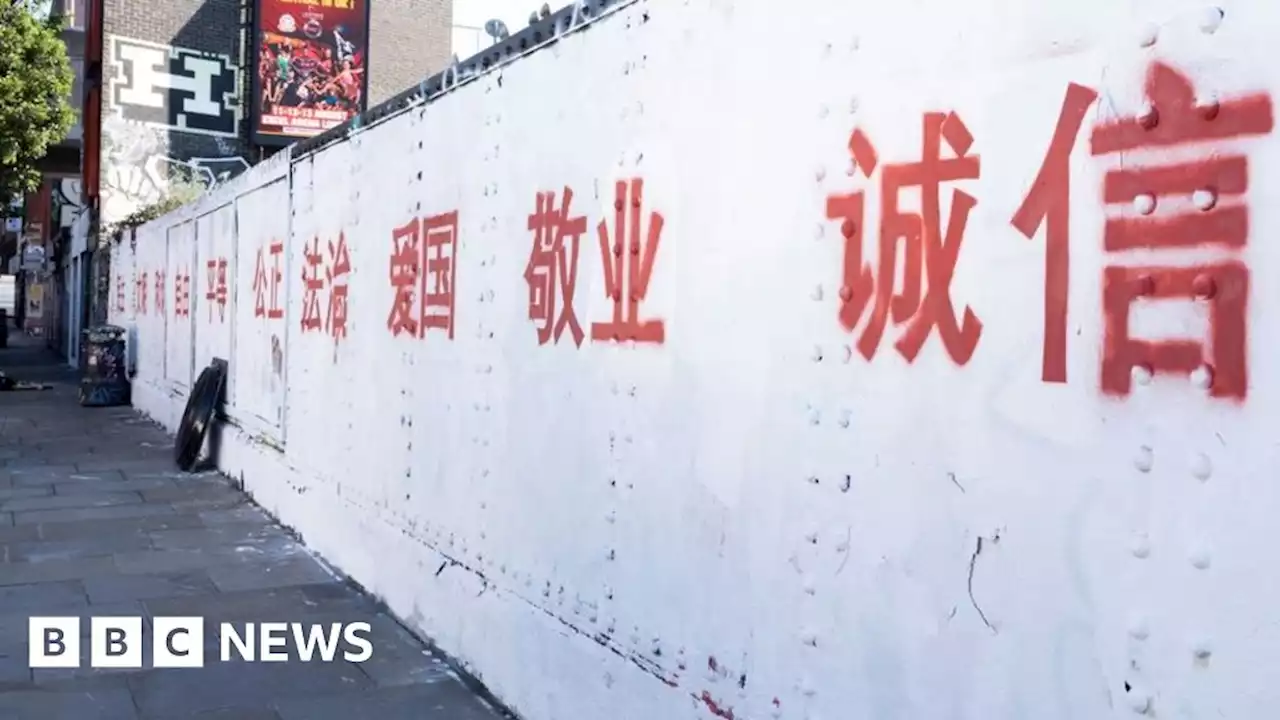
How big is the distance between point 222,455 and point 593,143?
7.16 m

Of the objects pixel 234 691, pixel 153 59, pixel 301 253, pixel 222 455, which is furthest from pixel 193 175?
pixel 234 691

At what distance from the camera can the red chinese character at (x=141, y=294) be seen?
52.5ft

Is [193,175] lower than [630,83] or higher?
higher

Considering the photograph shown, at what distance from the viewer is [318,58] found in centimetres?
2441

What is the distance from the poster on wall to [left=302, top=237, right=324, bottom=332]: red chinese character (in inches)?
690

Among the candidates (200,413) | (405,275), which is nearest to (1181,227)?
(405,275)

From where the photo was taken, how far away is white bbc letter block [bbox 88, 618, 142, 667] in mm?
4766

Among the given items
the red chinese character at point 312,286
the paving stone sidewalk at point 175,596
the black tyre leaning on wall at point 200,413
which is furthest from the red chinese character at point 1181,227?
the black tyre leaning on wall at point 200,413

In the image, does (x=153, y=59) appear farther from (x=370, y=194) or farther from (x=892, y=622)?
(x=892, y=622)

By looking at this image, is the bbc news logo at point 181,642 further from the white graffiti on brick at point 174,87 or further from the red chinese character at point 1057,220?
the white graffiti on brick at point 174,87

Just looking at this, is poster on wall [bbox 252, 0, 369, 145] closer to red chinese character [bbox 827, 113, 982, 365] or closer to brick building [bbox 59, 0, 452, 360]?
brick building [bbox 59, 0, 452, 360]

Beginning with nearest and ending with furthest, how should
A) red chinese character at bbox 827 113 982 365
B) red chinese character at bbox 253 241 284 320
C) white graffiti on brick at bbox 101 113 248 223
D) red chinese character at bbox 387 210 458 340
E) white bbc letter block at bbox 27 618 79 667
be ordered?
red chinese character at bbox 827 113 982 365 → white bbc letter block at bbox 27 618 79 667 → red chinese character at bbox 387 210 458 340 → red chinese character at bbox 253 241 284 320 → white graffiti on brick at bbox 101 113 248 223

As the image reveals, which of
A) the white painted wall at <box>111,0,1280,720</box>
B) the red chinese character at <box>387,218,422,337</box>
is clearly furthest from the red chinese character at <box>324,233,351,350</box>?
the white painted wall at <box>111,0,1280,720</box>

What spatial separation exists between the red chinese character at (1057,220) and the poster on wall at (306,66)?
23.2 metres
